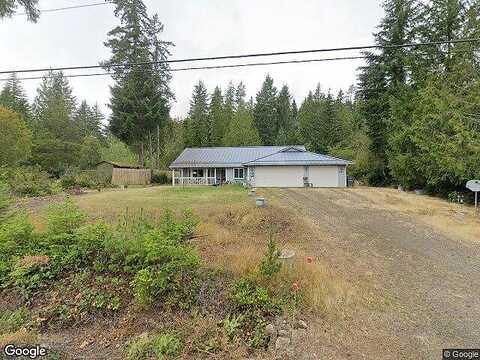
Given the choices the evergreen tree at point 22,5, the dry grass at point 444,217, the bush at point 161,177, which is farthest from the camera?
the bush at point 161,177

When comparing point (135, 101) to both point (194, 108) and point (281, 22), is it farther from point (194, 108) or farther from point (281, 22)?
point (281, 22)

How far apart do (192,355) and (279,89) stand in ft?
166

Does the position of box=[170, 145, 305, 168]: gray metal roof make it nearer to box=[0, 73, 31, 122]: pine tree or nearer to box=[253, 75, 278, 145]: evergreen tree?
box=[253, 75, 278, 145]: evergreen tree

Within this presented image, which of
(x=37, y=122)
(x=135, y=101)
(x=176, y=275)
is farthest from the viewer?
(x=37, y=122)

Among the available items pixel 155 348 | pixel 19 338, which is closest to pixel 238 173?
pixel 19 338

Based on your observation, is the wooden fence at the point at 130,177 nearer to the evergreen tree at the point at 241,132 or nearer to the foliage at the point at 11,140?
the foliage at the point at 11,140

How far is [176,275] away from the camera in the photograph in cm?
496

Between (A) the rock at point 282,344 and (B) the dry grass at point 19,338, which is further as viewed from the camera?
(B) the dry grass at point 19,338

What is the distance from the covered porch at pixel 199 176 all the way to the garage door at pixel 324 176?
9.19 metres

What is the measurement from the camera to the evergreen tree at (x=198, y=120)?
44.4 meters

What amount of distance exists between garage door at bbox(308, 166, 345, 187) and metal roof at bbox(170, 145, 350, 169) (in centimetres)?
55

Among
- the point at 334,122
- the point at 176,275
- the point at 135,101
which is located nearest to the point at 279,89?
the point at 334,122

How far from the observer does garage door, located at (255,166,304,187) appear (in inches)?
963

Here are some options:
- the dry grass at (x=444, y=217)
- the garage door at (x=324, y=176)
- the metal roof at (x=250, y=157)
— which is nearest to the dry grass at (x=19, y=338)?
the dry grass at (x=444, y=217)
